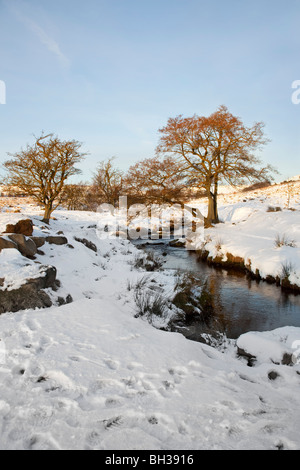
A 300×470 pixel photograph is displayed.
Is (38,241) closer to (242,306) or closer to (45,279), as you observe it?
(45,279)

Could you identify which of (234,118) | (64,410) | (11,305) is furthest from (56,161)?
(64,410)

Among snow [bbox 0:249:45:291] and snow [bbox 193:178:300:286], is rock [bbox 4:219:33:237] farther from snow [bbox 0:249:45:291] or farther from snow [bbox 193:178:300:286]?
snow [bbox 193:178:300:286]

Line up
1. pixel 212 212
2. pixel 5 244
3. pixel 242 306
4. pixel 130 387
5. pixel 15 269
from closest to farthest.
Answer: pixel 130 387
pixel 15 269
pixel 5 244
pixel 242 306
pixel 212 212

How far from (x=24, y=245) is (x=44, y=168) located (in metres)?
8.75

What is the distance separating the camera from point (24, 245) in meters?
7.41

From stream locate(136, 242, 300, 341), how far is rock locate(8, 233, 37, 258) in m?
4.97

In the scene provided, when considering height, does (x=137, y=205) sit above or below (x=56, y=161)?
below

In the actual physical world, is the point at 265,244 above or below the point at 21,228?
below

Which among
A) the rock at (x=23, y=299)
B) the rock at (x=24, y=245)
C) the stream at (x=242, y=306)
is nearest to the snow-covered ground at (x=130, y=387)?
the rock at (x=23, y=299)

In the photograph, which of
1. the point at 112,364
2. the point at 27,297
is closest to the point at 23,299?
the point at 27,297

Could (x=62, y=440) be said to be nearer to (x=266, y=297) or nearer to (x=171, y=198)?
(x=266, y=297)

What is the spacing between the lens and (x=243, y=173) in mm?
19281

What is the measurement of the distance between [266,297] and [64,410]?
7963 mm

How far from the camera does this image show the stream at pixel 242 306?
6305mm
